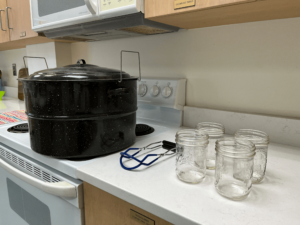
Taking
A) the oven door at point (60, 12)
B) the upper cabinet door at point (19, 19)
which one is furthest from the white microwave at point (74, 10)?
the upper cabinet door at point (19, 19)

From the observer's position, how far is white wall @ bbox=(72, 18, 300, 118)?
0.83 metres

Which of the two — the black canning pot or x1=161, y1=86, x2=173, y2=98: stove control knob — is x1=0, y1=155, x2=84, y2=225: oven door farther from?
x1=161, y1=86, x2=173, y2=98: stove control knob

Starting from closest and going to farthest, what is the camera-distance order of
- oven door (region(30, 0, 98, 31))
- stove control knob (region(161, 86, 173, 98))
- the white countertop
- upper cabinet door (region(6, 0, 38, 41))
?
the white countertop
oven door (region(30, 0, 98, 31))
stove control knob (region(161, 86, 173, 98))
upper cabinet door (region(6, 0, 38, 41))

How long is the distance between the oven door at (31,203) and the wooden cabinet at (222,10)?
671mm

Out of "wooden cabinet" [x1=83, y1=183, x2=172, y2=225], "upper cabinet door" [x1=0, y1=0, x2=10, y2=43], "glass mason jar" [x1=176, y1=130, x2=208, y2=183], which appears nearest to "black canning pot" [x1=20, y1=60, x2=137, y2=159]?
"wooden cabinet" [x1=83, y1=183, x2=172, y2=225]

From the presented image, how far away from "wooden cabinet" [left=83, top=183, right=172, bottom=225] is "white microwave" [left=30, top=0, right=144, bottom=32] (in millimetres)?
632

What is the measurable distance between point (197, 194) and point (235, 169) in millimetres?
117

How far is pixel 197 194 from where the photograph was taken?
517 mm

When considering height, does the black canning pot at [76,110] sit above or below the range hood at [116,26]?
below

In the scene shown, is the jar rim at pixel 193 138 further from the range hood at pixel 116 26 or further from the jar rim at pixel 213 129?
the range hood at pixel 116 26

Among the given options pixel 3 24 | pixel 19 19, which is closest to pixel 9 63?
pixel 3 24

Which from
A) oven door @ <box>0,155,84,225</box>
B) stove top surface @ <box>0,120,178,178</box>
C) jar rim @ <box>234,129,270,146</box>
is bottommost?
oven door @ <box>0,155,84,225</box>

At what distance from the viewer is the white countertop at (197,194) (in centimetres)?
44

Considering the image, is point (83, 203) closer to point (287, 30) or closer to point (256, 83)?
point (256, 83)
